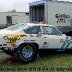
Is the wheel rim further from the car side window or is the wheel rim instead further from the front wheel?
the car side window

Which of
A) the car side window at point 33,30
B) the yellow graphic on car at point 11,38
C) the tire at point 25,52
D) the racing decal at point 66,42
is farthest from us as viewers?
the racing decal at point 66,42

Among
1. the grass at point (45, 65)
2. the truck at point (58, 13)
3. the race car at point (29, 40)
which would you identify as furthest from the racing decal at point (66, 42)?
the truck at point (58, 13)

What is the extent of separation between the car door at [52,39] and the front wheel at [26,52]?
595 mm

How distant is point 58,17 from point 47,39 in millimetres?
6655

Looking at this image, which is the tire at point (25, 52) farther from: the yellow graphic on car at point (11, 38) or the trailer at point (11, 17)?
the trailer at point (11, 17)

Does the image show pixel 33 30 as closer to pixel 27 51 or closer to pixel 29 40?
pixel 29 40

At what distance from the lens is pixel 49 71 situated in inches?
368

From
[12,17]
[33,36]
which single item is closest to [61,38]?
[33,36]

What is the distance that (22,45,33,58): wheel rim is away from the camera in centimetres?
1083

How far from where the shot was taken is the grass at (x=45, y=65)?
9656 mm

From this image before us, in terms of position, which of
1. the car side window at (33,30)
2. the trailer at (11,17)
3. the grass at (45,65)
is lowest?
the trailer at (11,17)

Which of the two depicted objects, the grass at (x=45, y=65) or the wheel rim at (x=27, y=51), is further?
the wheel rim at (x=27, y=51)

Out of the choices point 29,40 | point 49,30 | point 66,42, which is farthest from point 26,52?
point 66,42

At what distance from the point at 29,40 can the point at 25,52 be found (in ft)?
1.69
